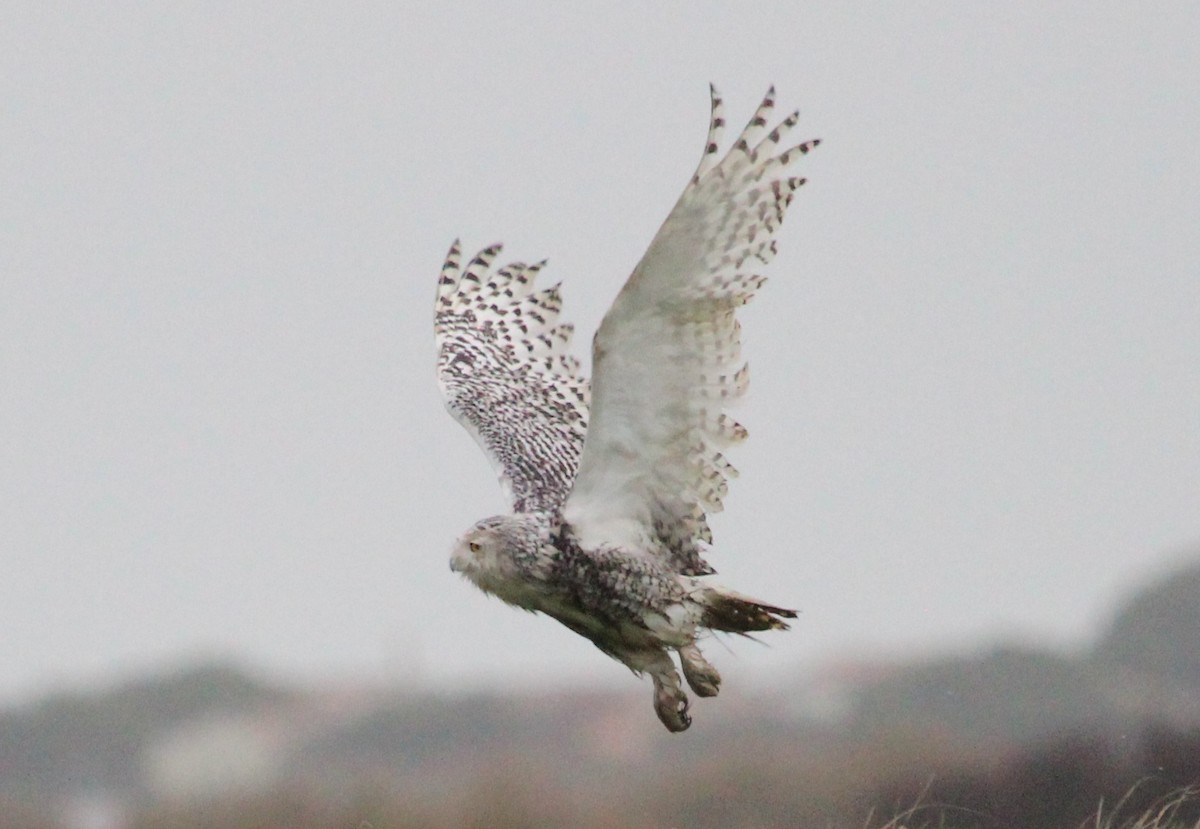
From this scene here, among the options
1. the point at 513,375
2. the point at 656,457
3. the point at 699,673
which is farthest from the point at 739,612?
the point at 513,375

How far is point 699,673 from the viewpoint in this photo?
7.42m

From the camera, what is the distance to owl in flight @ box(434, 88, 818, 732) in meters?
6.57

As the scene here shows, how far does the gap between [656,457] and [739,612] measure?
0.74 metres

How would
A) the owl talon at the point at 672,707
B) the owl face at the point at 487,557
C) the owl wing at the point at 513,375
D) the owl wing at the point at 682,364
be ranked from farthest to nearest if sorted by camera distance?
the owl wing at the point at 513,375 → the owl talon at the point at 672,707 → the owl face at the point at 487,557 → the owl wing at the point at 682,364

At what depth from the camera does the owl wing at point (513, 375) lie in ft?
26.4

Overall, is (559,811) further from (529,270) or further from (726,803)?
(529,270)

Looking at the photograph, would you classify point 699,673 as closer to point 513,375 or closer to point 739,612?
point 739,612

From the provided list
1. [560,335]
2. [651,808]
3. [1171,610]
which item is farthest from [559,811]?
[1171,610]

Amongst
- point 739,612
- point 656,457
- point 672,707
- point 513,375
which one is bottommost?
point 672,707

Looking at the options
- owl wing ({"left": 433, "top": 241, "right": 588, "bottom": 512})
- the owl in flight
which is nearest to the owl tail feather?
the owl in flight

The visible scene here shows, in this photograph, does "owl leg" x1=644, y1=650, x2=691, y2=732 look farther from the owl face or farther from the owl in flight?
the owl face

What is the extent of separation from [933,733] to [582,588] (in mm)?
3057

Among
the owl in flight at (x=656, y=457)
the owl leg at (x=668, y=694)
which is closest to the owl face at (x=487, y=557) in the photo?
the owl in flight at (x=656, y=457)

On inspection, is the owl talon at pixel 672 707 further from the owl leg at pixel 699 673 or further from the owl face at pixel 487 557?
the owl face at pixel 487 557
